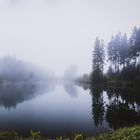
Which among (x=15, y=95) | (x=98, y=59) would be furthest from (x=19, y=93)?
(x=98, y=59)

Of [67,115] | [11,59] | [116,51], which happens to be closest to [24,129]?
[67,115]

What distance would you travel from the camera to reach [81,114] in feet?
87.5

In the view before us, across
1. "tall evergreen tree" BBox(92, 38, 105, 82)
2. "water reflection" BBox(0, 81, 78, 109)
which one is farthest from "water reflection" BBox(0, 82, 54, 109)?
"tall evergreen tree" BBox(92, 38, 105, 82)

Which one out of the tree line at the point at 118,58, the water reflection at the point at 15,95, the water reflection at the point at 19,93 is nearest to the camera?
the water reflection at the point at 15,95

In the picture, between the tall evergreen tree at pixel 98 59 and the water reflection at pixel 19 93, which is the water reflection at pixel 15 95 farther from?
the tall evergreen tree at pixel 98 59

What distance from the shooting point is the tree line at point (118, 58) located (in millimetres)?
60375

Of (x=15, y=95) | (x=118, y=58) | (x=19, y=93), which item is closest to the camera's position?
(x=15, y=95)

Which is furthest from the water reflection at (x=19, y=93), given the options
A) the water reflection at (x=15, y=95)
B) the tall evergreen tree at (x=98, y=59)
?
the tall evergreen tree at (x=98, y=59)

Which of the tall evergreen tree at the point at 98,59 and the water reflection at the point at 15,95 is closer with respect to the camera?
the water reflection at the point at 15,95

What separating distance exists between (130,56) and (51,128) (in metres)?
46.8

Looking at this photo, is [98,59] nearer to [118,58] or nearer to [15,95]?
A: [118,58]

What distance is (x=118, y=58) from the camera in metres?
68.1

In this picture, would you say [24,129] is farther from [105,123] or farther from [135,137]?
[135,137]

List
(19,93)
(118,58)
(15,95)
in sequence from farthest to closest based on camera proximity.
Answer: (118,58)
(19,93)
(15,95)
